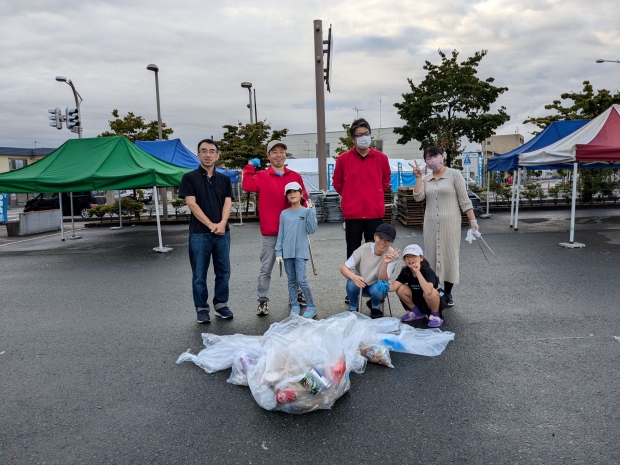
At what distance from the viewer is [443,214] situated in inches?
193

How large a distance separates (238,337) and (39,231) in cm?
1563

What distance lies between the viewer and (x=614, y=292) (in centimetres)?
560

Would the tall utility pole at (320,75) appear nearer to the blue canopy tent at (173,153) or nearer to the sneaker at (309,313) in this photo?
the blue canopy tent at (173,153)

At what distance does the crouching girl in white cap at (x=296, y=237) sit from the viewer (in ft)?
15.8

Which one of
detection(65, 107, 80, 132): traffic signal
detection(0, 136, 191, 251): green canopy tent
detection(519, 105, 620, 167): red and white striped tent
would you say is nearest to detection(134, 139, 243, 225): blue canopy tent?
detection(0, 136, 191, 251): green canopy tent

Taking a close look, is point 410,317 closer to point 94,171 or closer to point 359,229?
point 359,229

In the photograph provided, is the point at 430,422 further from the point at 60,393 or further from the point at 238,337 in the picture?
the point at 60,393

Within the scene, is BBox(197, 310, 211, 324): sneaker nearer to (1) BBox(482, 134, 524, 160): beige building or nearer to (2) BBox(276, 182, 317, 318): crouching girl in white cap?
(2) BBox(276, 182, 317, 318): crouching girl in white cap

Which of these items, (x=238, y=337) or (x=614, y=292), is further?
(x=614, y=292)

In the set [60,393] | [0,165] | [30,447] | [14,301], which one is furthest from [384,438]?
[0,165]

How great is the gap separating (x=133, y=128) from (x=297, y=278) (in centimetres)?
2115

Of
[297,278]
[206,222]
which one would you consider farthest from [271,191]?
[297,278]

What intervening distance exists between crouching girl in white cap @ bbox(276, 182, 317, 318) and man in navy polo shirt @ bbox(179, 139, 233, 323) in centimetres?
68

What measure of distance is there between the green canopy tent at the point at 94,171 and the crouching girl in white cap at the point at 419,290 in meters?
7.51
